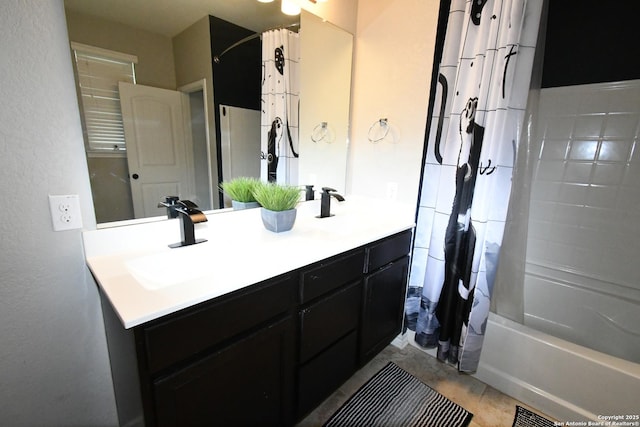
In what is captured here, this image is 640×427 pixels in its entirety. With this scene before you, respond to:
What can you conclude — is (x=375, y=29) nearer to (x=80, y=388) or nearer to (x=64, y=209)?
(x=64, y=209)

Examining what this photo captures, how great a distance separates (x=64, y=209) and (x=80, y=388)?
2.35 ft

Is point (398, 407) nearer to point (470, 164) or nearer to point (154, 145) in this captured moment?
point (470, 164)

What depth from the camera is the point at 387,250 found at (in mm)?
1521

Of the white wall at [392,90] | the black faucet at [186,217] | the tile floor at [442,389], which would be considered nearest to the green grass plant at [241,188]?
the black faucet at [186,217]

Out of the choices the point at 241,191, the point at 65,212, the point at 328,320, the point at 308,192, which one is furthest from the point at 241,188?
the point at 328,320

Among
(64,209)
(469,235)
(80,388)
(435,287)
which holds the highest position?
(64,209)

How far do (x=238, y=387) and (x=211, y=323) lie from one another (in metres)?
0.30

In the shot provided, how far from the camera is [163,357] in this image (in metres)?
0.74

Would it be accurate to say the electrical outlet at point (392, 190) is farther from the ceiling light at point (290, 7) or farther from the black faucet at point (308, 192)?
the ceiling light at point (290, 7)

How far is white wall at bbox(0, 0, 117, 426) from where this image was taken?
0.81m

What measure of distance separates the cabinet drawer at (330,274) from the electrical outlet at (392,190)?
66 centimetres

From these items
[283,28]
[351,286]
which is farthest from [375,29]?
[351,286]

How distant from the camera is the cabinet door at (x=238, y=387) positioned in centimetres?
79

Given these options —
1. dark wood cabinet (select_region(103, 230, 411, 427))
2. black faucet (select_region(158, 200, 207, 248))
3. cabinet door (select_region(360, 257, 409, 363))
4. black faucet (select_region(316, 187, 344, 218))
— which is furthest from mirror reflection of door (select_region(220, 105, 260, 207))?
cabinet door (select_region(360, 257, 409, 363))
